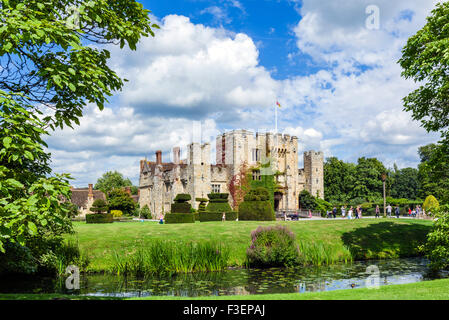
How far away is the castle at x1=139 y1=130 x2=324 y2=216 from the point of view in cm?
4572

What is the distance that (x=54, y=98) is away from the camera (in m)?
7.02

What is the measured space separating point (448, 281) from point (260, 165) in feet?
127

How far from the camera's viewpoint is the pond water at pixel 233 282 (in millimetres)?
12133

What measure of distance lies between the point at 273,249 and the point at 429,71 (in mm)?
9498

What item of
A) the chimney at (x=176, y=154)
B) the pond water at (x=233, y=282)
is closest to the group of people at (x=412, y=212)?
the pond water at (x=233, y=282)

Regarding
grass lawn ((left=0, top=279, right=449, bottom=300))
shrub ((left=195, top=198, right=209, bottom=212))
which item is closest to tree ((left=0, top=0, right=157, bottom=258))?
grass lawn ((left=0, top=279, right=449, bottom=300))

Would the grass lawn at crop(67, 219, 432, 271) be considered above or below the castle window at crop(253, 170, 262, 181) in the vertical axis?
below

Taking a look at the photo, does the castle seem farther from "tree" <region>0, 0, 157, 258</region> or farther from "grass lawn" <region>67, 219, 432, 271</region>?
"tree" <region>0, 0, 157, 258</region>

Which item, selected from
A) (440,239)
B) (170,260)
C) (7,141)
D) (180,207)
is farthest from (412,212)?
(7,141)

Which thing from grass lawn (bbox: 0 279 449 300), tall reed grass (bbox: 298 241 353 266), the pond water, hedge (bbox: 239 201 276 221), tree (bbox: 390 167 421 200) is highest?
tree (bbox: 390 167 421 200)

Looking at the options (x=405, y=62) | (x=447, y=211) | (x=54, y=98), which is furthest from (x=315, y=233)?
(x=54, y=98)

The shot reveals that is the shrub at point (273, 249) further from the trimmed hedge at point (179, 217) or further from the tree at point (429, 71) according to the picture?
the trimmed hedge at point (179, 217)

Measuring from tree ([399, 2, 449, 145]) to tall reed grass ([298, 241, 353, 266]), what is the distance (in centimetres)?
731

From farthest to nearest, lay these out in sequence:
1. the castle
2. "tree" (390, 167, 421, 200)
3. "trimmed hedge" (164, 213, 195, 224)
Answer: "tree" (390, 167, 421, 200) → the castle → "trimmed hedge" (164, 213, 195, 224)
